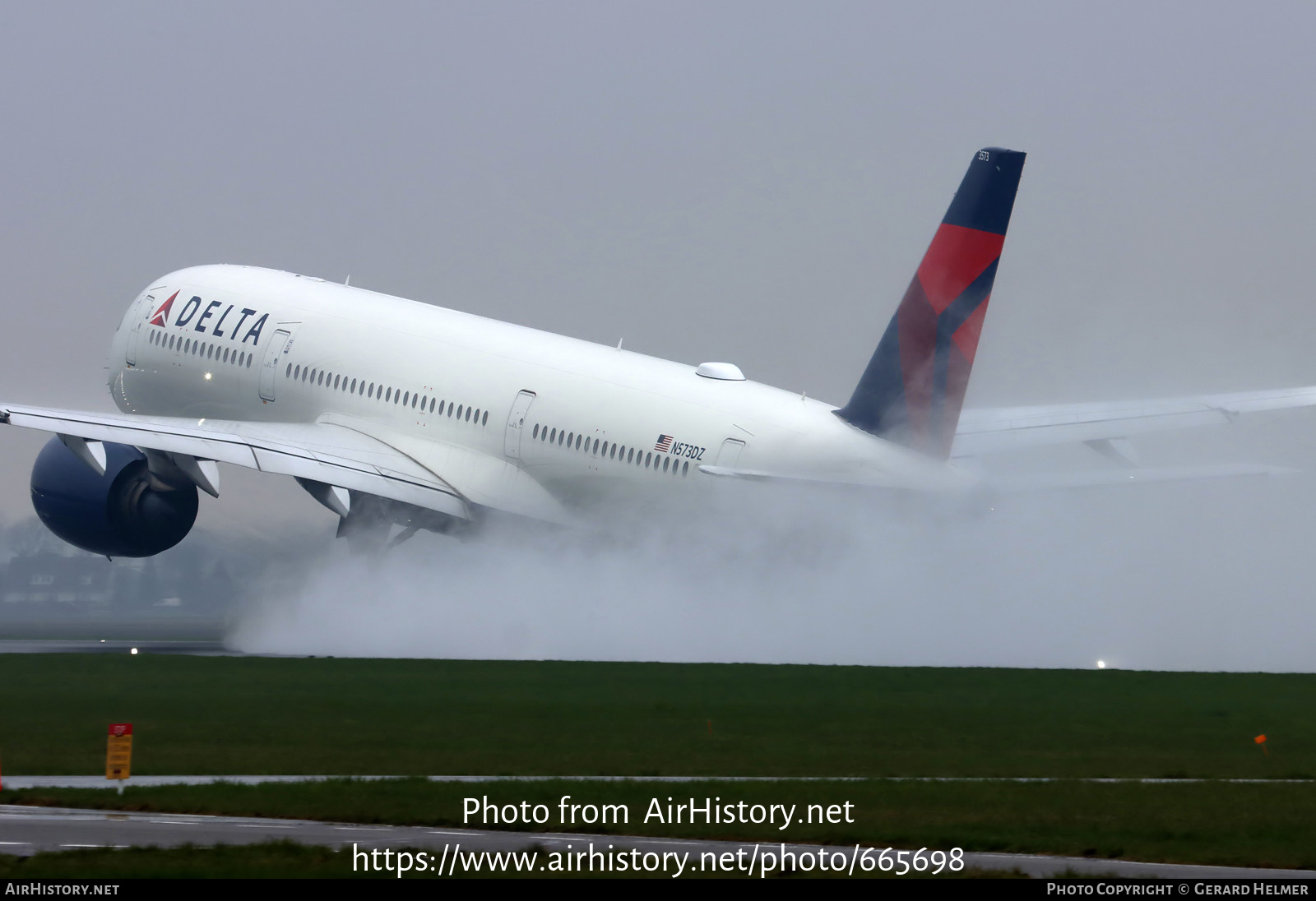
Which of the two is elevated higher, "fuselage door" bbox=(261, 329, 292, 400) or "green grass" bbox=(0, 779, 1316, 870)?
"fuselage door" bbox=(261, 329, 292, 400)

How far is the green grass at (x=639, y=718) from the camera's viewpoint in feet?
70.0

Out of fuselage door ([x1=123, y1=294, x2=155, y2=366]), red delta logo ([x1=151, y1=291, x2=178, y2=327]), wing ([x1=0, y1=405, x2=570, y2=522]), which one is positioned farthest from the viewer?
fuselage door ([x1=123, y1=294, x2=155, y2=366])

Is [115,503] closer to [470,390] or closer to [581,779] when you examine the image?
[470,390]

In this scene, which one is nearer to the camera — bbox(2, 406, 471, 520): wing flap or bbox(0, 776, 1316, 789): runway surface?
bbox(0, 776, 1316, 789): runway surface

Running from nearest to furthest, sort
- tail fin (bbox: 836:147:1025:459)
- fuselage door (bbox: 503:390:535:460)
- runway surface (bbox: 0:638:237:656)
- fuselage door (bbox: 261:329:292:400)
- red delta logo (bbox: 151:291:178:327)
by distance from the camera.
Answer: tail fin (bbox: 836:147:1025:459), runway surface (bbox: 0:638:237:656), fuselage door (bbox: 503:390:535:460), fuselage door (bbox: 261:329:292:400), red delta logo (bbox: 151:291:178:327)

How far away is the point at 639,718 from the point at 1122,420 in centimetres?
1463

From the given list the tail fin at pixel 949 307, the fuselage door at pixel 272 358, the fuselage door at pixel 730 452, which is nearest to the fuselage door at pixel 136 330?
the fuselage door at pixel 272 358

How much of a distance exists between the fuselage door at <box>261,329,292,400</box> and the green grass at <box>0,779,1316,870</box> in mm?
26376

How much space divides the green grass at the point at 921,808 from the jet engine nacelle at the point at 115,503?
2227 cm

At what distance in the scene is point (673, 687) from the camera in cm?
2989

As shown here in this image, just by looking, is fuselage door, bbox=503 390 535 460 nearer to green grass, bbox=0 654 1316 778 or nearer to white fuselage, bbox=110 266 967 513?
white fuselage, bbox=110 266 967 513

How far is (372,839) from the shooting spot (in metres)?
15.6

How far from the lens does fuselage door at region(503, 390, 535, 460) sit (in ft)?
131

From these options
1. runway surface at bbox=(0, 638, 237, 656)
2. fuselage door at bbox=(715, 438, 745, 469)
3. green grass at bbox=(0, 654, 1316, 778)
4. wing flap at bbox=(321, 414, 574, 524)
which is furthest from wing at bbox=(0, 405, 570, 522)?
fuselage door at bbox=(715, 438, 745, 469)
